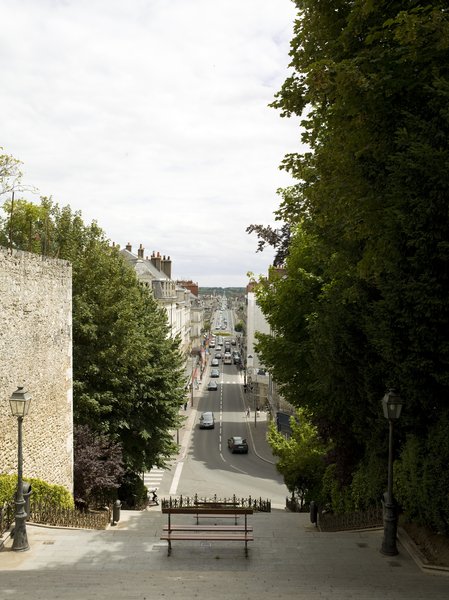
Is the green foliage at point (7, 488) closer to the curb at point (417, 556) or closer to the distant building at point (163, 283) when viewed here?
the curb at point (417, 556)

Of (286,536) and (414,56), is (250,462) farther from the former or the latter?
(414,56)

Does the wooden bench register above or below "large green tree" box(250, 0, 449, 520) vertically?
below

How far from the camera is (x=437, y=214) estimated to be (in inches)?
323

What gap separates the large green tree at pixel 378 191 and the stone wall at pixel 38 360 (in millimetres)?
6495

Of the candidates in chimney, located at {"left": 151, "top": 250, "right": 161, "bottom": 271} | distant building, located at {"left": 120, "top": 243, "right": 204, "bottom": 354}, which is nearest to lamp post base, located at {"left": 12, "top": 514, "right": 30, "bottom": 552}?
distant building, located at {"left": 120, "top": 243, "right": 204, "bottom": 354}

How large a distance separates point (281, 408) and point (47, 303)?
33.8m

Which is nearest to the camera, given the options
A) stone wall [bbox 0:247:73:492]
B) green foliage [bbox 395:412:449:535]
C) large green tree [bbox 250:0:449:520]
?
large green tree [bbox 250:0:449:520]

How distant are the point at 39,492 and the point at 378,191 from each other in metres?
9.84

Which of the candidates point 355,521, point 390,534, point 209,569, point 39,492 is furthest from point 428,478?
point 39,492

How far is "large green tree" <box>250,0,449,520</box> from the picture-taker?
8258 millimetres

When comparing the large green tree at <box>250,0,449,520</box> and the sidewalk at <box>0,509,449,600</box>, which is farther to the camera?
the large green tree at <box>250,0,449,520</box>

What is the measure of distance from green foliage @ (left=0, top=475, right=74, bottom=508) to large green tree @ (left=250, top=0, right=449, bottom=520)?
687 centimetres

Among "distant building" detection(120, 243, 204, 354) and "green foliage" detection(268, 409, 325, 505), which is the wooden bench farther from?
"distant building" detection(120, 243, 204, 354)

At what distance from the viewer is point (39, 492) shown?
1254cm
